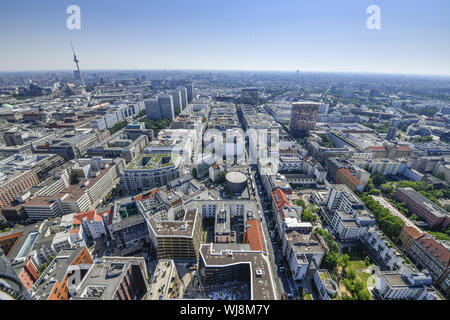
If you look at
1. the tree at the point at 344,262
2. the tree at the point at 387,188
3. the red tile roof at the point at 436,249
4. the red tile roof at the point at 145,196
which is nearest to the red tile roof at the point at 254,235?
the tree at the point at 344,262

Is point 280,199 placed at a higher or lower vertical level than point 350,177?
higher

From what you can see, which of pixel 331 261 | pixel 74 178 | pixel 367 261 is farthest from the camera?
pixel 74 178

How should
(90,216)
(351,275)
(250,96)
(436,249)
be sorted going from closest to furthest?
(351,275) < (436,249) < (90,216) < (250,96)

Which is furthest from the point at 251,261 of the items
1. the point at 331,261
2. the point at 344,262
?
the point at 344,262

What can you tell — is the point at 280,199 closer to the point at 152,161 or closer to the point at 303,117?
the point at 152,161
